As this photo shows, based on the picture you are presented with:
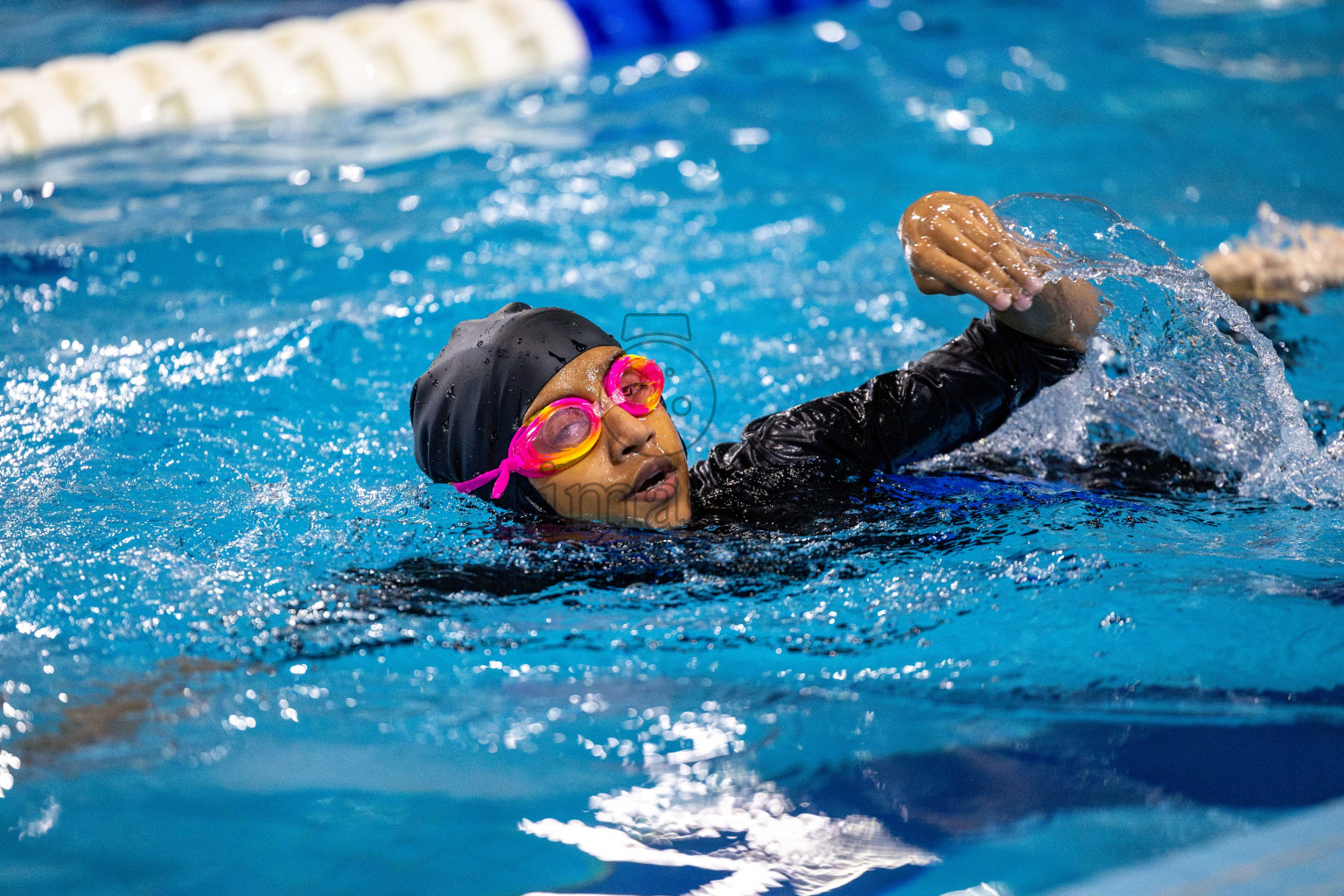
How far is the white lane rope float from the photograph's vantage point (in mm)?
6125

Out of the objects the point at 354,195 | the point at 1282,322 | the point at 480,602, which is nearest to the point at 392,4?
the point at 354,195

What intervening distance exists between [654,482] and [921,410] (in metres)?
0.66

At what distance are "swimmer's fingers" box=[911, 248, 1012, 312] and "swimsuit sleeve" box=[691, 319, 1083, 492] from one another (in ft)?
1.04

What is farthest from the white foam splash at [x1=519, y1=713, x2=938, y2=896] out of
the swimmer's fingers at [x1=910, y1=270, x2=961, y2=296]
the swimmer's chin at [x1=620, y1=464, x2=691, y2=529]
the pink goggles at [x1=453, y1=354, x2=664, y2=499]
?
the swimmer's fingers at [x1=910, y1=270, x2=961, y2=296]

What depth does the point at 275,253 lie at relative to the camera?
459 centimetres

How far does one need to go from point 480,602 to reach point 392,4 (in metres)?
7.22

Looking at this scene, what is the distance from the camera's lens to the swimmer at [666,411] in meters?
2.27

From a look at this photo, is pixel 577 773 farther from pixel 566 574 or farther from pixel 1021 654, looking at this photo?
pixel 1021 654

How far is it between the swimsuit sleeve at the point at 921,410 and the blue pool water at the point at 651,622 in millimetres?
139

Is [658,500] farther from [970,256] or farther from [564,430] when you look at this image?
[970,256]

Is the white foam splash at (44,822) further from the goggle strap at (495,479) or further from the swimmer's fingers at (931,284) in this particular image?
the swimmer's fingers at (931,284)

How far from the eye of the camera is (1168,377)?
2.73 metres

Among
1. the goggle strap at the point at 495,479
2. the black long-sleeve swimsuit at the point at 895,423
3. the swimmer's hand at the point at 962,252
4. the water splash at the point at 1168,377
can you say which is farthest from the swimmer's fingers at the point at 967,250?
the goggle strap at the point at 495,479

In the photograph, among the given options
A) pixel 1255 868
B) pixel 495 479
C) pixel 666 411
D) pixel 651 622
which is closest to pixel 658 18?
pixel 666 411
